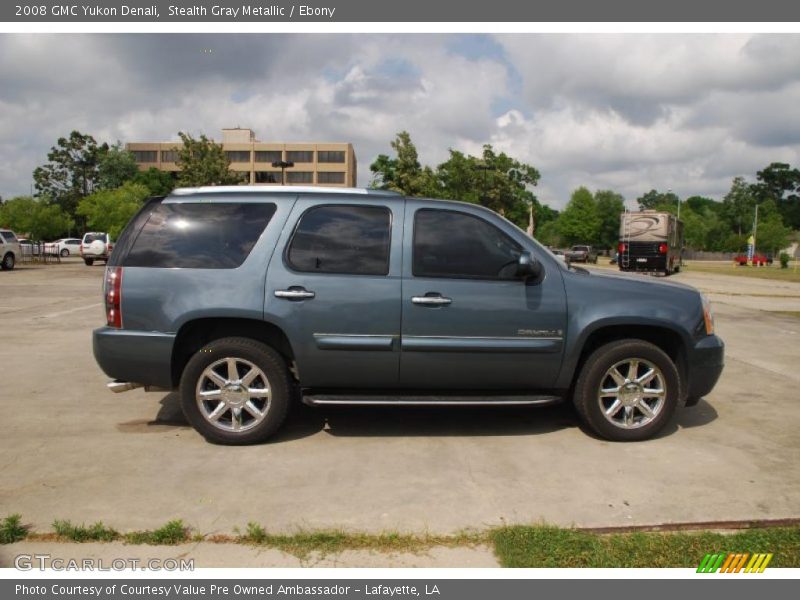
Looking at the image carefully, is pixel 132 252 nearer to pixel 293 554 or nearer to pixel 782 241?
pixel 293 554

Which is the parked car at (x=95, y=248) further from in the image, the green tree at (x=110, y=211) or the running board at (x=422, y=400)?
the running board at (x=422, y=400)

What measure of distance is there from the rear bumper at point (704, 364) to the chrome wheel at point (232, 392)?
3.30 metres

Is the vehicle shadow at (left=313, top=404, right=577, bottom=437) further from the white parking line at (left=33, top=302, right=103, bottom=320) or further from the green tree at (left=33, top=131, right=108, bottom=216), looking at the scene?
the green tree at (left=33, top=131, right=108, bottom=216)

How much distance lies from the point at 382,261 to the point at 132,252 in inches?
74.3

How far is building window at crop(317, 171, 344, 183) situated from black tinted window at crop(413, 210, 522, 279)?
97.5 meters

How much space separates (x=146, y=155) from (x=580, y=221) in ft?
235

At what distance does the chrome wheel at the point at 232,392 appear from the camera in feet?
14.6

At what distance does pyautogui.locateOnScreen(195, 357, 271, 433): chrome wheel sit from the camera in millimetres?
4438

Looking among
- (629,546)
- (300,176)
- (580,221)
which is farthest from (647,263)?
(300,176)

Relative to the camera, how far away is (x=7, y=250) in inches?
1057

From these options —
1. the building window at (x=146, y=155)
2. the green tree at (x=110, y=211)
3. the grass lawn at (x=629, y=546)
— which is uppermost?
the building window at (x=146, y=155)

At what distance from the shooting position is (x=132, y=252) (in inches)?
176

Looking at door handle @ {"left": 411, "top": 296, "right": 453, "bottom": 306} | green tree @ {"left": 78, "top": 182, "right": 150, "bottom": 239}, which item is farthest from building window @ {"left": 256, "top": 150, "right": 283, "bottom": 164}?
door handle @ {"left": 411, "top": 296, "right": 453, "bottom": 306}

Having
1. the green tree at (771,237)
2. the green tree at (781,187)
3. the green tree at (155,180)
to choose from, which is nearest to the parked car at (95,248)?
the green tree at (155,180)
